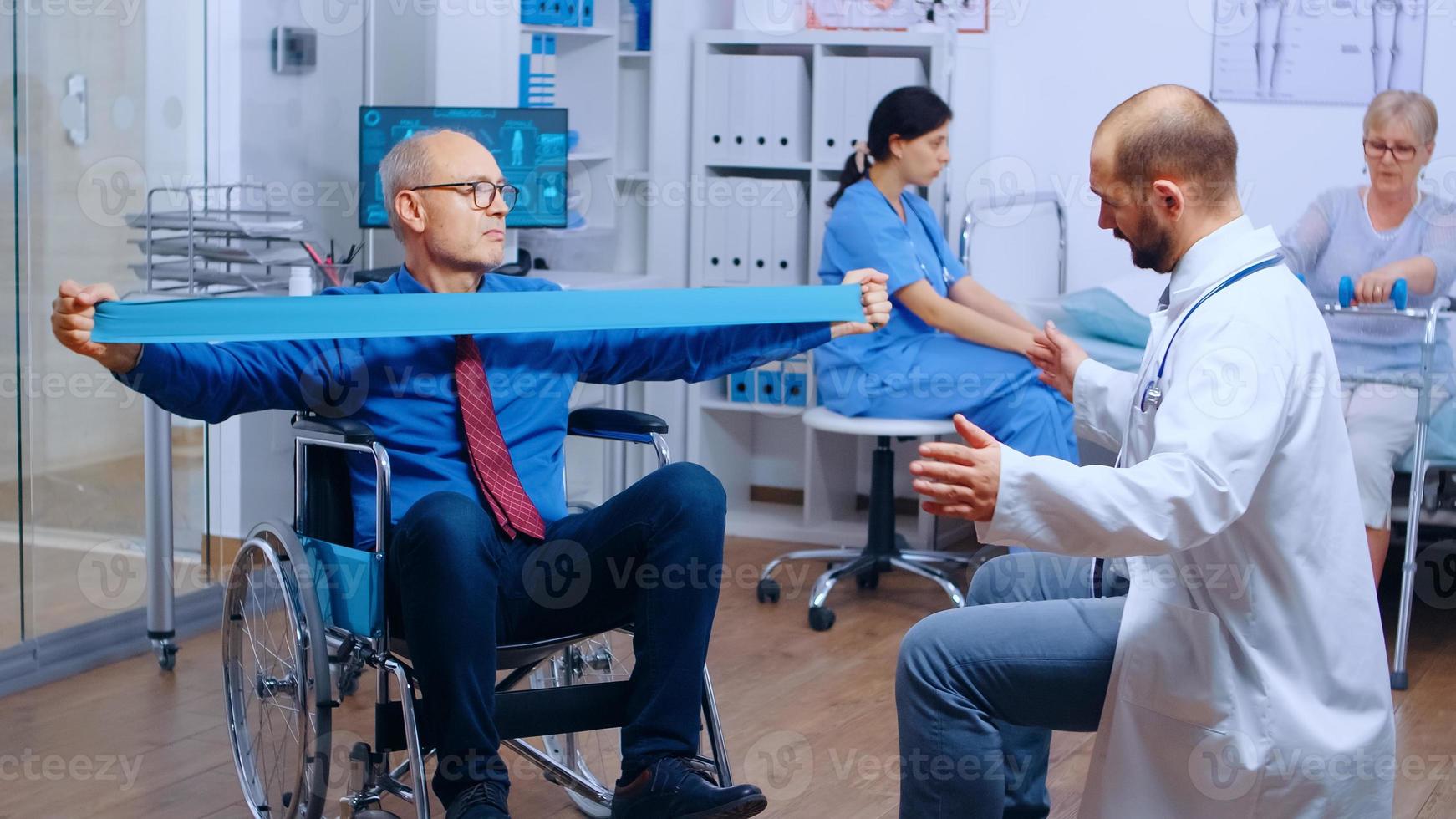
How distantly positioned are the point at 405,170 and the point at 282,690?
2.58 ft

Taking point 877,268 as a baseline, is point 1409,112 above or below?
above

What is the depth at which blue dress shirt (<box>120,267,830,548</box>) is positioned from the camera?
6.54ft

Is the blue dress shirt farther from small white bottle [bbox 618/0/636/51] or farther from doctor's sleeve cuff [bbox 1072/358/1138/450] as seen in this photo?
small white bottle [bbox 618/0/636/51]

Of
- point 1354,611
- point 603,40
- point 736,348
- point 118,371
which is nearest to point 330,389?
point 118,371

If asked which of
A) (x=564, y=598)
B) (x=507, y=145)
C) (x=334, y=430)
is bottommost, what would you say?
(x=564, y=598)

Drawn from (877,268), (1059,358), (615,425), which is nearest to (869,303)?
(1059,358)

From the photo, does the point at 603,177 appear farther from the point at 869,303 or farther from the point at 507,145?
the point at 869,303

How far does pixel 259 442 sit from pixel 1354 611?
2807 millimetres

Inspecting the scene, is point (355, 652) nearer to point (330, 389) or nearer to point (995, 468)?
point (330, 389)

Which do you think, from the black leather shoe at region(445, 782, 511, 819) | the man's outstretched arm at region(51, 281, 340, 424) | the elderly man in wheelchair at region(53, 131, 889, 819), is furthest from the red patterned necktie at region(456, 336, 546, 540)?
the black leather shoe at region(445, 782, 511, 819)

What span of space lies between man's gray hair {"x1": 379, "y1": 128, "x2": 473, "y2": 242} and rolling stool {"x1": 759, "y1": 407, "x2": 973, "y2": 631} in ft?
4.83

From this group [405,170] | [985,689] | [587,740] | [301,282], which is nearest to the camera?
[985,689]

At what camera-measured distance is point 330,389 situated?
2.10 metres

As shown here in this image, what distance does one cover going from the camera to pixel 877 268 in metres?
3.47
